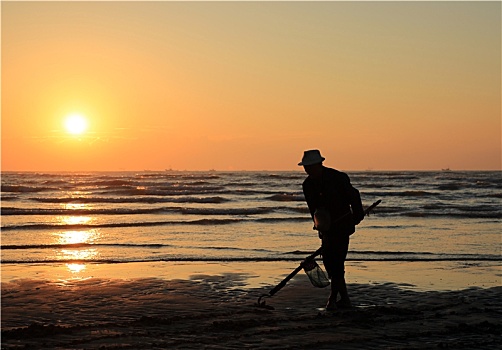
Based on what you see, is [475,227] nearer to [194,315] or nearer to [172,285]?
[172,285]

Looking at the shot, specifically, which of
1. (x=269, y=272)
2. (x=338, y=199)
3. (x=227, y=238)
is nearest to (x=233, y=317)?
(x=338, y=199)

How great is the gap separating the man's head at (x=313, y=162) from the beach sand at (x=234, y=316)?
1491 millimetres

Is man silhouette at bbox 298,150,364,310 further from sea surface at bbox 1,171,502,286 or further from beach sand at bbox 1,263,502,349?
sea surface at bbox 1,171,502,286

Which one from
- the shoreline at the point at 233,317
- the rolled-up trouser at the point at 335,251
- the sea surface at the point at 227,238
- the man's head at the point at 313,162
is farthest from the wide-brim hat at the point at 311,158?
the sea surface at the point at 227,238

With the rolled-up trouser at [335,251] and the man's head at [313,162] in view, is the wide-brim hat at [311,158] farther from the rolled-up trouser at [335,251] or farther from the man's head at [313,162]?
the rolled-up trouser at [335,251]

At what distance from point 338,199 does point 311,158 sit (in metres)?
0.54

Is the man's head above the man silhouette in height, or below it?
above

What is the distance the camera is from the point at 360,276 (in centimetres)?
965

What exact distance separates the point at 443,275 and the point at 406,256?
248 cm

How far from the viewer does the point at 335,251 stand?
7.29 m

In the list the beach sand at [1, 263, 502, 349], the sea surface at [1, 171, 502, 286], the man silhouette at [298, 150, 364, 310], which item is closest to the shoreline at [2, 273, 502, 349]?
the beach sand at [1, 263, 502, 349]

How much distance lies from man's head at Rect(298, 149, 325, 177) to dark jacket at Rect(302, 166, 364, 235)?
9cm

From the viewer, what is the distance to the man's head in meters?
7.06

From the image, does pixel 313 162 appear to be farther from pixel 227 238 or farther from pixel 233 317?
pixel 227 238
